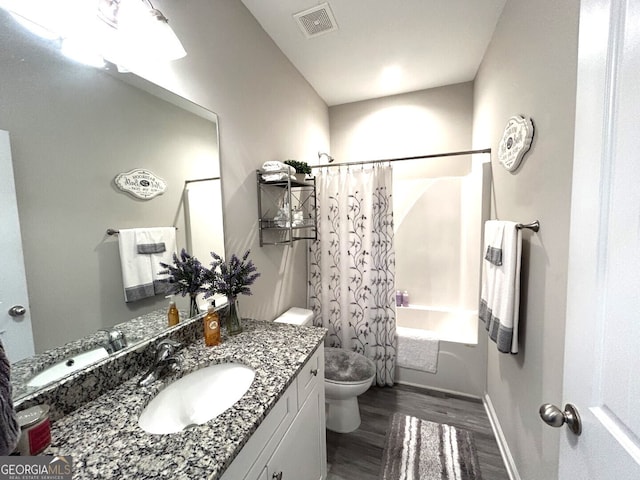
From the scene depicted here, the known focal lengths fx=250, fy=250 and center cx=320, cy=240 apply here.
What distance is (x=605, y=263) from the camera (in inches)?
19.1

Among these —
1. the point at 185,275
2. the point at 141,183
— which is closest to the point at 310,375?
the point at 185,275

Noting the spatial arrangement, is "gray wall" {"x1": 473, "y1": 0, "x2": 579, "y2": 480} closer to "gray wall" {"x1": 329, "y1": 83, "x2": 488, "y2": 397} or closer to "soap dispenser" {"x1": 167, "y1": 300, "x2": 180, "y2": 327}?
"gray wall" {"x1": 329, "y1": 83, "x2": 488, "y2": 397}

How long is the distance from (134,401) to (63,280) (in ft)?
1.44

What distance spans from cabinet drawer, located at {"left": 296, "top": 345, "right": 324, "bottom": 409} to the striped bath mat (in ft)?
2.48

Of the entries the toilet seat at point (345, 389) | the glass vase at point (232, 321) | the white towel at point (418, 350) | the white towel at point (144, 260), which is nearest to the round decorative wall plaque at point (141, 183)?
the white towel at point (144, 260)

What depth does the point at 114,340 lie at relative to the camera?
0.91 metres

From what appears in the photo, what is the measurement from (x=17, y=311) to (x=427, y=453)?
202 cm

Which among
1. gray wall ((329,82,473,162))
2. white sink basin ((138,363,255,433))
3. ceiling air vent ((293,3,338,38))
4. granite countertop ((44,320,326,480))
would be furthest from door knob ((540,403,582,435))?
gray wall ((329,82,473,162))

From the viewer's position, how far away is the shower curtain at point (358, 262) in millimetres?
2062

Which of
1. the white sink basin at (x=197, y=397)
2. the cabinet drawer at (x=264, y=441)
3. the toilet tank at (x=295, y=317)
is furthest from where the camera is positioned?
the toilet tank at (x=295, y=317)

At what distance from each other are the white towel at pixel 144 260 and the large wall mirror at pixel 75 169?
0.02 metres

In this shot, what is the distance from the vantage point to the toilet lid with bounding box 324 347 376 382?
1.67 metres

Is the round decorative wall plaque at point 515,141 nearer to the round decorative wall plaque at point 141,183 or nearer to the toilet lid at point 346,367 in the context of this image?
the toilet lid at point 346,367

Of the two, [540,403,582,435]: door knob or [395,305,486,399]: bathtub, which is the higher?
[540,403,582,435]: door knob
